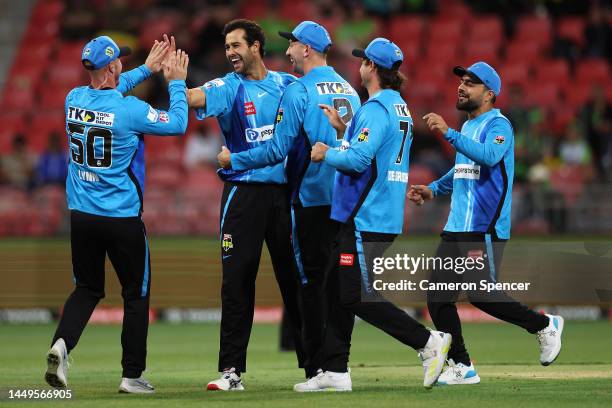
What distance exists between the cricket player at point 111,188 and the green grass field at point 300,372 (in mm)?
498

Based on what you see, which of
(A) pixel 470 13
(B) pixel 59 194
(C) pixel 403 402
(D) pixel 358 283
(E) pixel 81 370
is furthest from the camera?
(A) pixel 470 13

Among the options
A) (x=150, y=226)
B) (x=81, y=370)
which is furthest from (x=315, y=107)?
(x=150, y=226)

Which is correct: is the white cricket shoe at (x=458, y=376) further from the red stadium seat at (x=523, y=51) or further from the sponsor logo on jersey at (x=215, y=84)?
the red stadium seat at (x=523, y=51)

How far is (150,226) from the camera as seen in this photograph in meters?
17.4

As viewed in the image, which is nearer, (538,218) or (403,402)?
(403,402)

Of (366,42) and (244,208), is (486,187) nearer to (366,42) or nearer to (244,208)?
(244,208)

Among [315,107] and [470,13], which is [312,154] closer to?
[315,107]

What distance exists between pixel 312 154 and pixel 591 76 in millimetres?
13326

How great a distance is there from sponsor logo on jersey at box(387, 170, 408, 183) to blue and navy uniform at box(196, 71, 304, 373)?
0.87 m

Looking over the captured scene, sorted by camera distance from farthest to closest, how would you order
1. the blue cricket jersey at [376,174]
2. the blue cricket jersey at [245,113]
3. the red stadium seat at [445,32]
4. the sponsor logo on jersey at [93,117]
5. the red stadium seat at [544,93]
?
the red stadium seat at [445,32] < the red stadium seat at [544,93] < the blue cricket jersey at [245,113] < the sponsor logo on jersey at [93,117] < the blue cricket jersey at [376,174]

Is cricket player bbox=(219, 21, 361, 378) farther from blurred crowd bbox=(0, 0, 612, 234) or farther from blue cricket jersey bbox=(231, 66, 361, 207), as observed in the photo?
blurred crowd bbox=(0, 0, 612, 234)

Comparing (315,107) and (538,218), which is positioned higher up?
(315,107)

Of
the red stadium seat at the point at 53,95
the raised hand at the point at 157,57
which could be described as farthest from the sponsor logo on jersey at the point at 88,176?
the red stadium seat at the point at 53,95

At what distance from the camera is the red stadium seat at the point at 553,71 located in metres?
21.0
